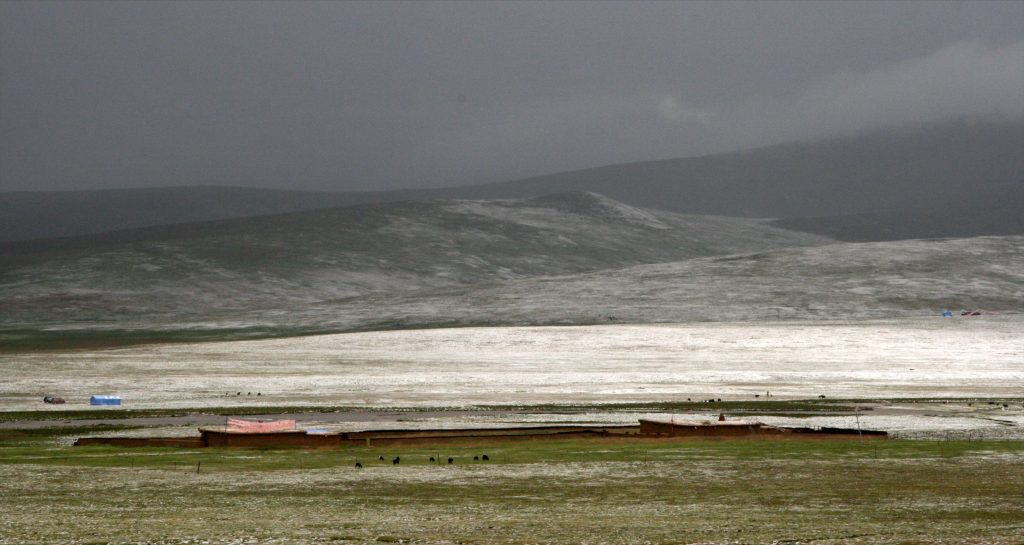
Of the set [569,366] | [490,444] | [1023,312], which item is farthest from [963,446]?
[1023,312]

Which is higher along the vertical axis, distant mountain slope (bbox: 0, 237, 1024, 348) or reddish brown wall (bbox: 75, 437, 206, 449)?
distant mountain slope (bbox: 0, 237, 1024, 348)

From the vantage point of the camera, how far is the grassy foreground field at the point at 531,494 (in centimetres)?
2547

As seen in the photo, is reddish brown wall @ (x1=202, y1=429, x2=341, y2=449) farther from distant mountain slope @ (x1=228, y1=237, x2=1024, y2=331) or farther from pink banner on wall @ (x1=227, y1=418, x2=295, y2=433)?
distant mountain slope @ (x1=228, y1=237, x2=1024, y2=331)

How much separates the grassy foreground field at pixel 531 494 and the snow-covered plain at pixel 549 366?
23.5m

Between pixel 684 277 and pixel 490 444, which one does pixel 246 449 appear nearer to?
pixel 490 444

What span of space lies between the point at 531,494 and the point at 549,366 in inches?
Result: 2500

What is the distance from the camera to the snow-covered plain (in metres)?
70.9

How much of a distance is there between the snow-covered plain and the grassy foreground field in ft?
77.1

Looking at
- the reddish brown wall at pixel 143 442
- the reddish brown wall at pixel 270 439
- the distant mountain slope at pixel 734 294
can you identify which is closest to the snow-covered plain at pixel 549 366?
the distant mountain slope at pixel 734 294

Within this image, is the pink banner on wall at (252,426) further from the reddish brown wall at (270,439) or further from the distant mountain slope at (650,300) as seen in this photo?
the distant mountain slope at (650,300)

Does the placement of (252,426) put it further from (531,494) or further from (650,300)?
(650,300)

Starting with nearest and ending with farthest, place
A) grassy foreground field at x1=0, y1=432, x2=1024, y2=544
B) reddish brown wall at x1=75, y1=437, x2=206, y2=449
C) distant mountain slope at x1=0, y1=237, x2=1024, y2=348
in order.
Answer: grassy foreground field at x1=0, y1=432, x2=1024, y2=544 → reddish brown wall at x1=75, y1=437, x2=206, y2=449 → distant mountain slope at x1=0, y1=237, x2=1024, y2=348

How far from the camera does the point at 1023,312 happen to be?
479 ft

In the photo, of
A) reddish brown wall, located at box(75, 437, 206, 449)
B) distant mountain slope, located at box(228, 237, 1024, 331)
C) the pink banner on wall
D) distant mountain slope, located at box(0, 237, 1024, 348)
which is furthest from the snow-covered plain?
reddish brown wall, located at box(75, 437, 206, 449)
